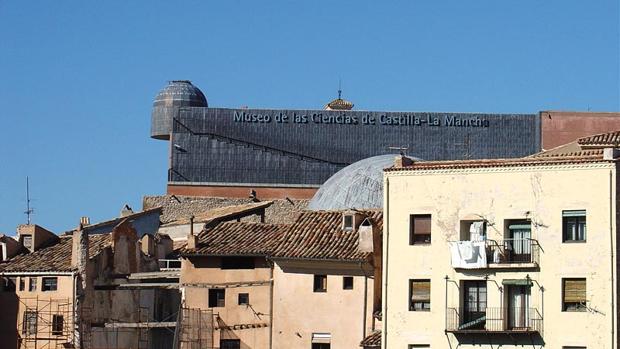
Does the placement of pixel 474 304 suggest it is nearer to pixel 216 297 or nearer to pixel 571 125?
pixel 216 297

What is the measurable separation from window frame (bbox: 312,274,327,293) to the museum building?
5912cm

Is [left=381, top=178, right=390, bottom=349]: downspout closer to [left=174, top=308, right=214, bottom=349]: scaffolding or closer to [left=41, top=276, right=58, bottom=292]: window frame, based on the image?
[left=174, top=308, right=214, bottom=349]: scaffolding

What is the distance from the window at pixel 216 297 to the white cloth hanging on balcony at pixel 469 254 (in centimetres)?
1422

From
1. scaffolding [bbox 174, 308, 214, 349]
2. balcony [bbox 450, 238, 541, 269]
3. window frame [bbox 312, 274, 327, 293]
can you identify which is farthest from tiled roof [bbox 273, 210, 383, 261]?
balcony [bbox 450, 238, 541, 269]

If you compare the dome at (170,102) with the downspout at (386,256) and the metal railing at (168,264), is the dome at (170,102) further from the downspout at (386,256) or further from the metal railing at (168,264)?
the downspout at (386,256)

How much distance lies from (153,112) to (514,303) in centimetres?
7808

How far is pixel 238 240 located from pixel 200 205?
5266cm

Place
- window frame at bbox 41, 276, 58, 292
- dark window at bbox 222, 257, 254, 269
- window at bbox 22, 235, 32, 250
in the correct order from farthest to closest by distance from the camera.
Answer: window at bbox 22, 235, 32, 250 → window frame at bbox 41, 276, 58, 292 → dark window at bbox 222, 257, 254, 269

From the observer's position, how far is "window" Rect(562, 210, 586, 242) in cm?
5862

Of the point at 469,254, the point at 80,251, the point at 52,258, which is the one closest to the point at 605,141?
the point at 469,254

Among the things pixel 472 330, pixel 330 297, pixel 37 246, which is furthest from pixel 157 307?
pixel 472 330

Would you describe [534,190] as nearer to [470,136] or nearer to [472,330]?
[472,330]

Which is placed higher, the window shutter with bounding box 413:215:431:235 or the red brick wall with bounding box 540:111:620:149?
the red brick wall with bounding box 540:111:620:149

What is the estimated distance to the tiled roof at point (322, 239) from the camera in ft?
221
